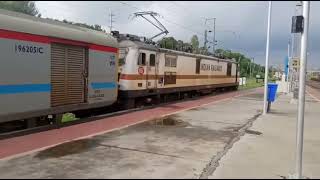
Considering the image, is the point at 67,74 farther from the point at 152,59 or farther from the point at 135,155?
the point at 152,59

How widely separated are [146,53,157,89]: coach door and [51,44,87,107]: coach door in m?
7.78

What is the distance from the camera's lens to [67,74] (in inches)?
568

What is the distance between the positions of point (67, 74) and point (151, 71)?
30.1ft

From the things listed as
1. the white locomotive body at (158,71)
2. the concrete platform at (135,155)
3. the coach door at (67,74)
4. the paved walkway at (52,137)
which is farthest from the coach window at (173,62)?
the concrete platform at (135,155)

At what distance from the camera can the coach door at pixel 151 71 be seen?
904 inches

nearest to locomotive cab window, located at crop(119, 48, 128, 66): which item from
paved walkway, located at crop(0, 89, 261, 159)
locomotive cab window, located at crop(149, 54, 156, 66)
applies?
locomotive cab window, located at crop(149, 54, 156, 66)

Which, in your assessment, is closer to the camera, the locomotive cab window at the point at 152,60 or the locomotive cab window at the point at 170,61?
the locomotive cab window at the point at 152,60

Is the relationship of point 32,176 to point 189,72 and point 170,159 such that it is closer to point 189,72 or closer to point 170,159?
point 170,159

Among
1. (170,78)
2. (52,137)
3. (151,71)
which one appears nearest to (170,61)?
(170,78)

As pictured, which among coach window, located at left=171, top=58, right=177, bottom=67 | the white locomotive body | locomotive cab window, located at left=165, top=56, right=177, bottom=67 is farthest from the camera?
coach window, located at left=171, top=58, right=177, bottom=67

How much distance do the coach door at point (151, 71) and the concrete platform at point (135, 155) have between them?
839cm

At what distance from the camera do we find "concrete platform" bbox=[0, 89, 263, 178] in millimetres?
8180

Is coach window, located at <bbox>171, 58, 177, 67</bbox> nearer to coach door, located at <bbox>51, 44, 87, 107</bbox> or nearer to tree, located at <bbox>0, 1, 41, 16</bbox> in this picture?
tree, located at <bbox>0, 1, 41, 16</bbox>

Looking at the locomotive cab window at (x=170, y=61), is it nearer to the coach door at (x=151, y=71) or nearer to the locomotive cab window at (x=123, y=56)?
the coach door at (x=151, y=71)
